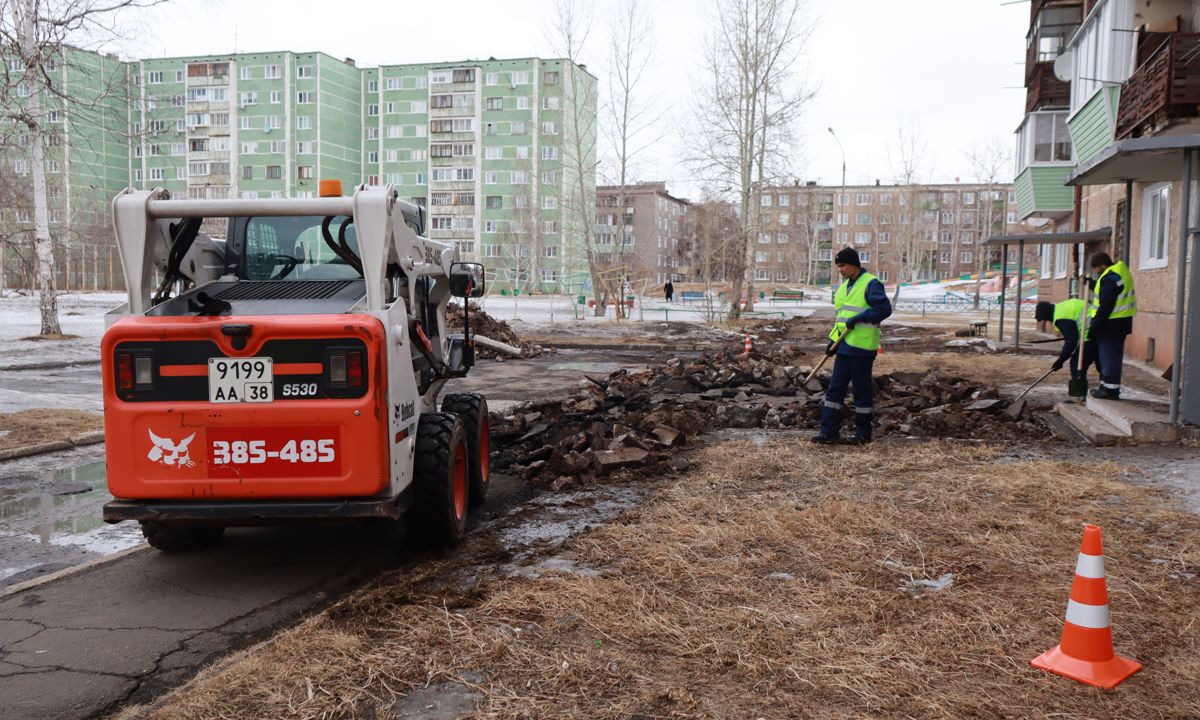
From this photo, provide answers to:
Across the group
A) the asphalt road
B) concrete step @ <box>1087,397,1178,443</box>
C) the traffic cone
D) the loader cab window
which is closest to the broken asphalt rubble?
concrete step @ <box>1087,397,1178,443</box>

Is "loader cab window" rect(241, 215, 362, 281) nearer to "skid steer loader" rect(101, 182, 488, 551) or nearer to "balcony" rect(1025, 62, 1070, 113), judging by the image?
"skid steer loader" rect(101, 182, 488, 551)

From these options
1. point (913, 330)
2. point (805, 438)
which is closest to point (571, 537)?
Answer: point (805, 438)

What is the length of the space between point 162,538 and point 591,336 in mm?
23040

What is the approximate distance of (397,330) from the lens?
17.0ft

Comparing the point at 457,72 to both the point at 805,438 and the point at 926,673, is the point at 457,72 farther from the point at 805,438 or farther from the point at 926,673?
the point at 926,673

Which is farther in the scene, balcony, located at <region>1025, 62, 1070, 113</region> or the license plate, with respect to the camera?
balcony, located at <region>1025, 62, 1070, 113</region>

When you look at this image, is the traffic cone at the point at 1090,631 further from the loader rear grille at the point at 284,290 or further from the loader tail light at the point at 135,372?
the loader tail light at the point at 135,372

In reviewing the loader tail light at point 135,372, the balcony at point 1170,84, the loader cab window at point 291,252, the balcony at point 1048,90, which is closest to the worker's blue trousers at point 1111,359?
the balcony at point 1170,84

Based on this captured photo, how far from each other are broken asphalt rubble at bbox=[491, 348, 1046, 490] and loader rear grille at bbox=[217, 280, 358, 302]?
2.86 metres

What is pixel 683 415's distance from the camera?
10492 mm

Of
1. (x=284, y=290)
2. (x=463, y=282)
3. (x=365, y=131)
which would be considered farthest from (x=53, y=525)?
(x=365, y=131)

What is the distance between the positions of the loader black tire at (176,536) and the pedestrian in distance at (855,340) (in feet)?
19.7

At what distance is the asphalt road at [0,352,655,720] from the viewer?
3.93 metres

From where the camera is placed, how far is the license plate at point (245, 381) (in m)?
4.87
